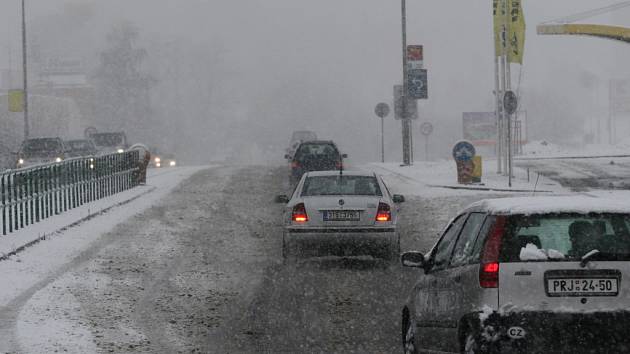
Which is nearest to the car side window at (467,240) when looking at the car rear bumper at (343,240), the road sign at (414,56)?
the car rear bumper at (343,240)

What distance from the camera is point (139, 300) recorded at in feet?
39.7

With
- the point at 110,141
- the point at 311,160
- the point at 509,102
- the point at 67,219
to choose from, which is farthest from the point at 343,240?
the point at 110,141

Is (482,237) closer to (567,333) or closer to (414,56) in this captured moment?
(567,333)

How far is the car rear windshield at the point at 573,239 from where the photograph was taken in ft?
20.6

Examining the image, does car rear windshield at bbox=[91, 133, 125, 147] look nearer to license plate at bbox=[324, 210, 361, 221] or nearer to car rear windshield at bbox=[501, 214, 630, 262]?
license plate at bbox=[324, 210, 361, 221]

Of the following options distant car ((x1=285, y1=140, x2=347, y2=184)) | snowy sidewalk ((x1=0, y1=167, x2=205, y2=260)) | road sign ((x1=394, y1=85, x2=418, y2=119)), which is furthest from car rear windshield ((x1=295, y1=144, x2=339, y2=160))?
road sign ((x1=394, y1=85, x2=418, y2=119))

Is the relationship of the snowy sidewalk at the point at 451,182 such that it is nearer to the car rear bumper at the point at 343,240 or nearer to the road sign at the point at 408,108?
the road sign at the point at 408,108

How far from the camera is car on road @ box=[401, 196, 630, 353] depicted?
6113 mm

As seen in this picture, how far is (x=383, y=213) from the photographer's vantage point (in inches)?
591

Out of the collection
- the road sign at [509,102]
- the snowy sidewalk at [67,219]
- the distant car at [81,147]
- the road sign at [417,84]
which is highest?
the road sign at [417,84]

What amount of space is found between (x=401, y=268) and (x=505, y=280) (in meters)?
8.69

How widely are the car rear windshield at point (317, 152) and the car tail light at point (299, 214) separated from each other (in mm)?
15861

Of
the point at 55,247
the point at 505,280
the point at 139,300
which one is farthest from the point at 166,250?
the point at 505,280

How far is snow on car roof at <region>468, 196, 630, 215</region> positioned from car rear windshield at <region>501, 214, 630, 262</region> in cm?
3
